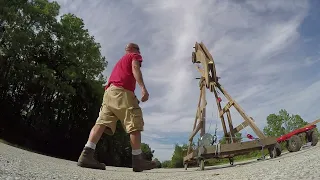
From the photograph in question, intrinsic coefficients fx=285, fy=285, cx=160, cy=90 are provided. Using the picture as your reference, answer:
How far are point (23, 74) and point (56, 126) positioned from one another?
5686 mm

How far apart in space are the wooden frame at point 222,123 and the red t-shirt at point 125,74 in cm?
351

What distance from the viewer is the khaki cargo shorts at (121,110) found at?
416cm

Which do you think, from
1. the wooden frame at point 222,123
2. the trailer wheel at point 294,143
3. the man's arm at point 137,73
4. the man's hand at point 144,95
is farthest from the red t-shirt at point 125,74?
the trailer wheel at point 294,143

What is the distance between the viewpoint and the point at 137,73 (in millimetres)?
4418

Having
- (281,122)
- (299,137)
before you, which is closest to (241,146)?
(299,137)

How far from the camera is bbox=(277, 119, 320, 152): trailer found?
7855 millimetres

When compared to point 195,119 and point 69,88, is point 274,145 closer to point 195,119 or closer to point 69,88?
point 195,119

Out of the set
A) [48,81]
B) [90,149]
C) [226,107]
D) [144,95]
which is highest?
[48,81]

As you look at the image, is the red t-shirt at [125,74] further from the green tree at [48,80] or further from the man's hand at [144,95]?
the green tree at [48,80]

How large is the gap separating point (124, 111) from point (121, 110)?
53 mm

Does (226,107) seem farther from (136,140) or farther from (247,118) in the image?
(136,140)

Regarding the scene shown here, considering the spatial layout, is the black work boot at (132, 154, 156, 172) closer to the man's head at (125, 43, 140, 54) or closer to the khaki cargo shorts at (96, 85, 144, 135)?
the khaki cargo shorts at (96, 85, 144, 135)

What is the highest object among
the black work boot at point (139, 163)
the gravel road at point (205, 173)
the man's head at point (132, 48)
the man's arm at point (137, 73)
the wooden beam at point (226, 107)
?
the man's head at point (132, 48)

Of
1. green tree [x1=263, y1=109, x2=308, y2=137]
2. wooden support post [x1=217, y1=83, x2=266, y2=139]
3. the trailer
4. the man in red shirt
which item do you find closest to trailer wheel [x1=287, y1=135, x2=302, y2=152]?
the trailer
